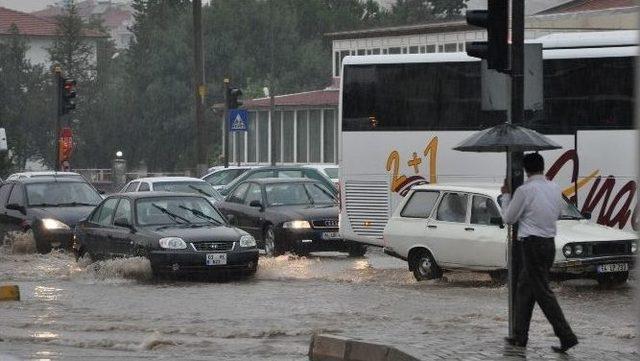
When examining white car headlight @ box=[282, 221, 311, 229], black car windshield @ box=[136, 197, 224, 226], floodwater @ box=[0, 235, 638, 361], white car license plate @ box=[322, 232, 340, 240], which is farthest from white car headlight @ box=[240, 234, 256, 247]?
white car license plate @ box=[322, 232, 340, 240]

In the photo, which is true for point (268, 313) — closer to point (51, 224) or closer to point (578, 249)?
point (578, 249)

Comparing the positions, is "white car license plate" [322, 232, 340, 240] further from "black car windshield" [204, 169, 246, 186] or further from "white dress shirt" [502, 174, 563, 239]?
"black car windshield" [204, 169, 246, 186]

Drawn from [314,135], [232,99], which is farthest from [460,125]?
[314,135]

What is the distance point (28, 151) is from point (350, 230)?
9669cm

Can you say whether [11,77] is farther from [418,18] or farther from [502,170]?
[502,170]

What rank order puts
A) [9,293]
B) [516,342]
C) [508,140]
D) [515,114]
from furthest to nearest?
1. [9,293]
2. [515,114]
3. [508,140]
4. [516,342]

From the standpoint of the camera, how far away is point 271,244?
27.3 meters

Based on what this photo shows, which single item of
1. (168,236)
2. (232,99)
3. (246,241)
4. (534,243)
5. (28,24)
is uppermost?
(28,24)

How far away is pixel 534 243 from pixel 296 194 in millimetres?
15600

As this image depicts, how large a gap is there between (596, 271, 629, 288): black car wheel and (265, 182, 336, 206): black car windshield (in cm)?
837

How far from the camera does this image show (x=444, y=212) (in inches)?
847

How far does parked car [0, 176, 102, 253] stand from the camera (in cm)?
2852

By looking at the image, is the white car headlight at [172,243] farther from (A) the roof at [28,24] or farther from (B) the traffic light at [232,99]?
(A) the roof at [28,24]

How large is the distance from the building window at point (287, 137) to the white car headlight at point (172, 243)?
59723mm
